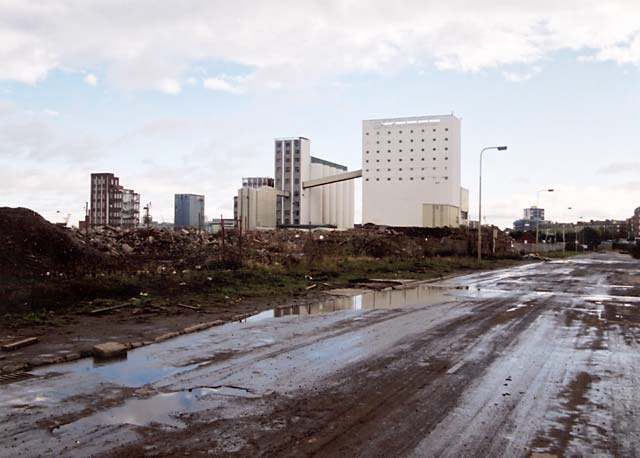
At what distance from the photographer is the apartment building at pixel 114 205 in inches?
3039

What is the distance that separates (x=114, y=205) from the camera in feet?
257

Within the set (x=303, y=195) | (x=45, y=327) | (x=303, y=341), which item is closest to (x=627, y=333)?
(x=303, y=341)

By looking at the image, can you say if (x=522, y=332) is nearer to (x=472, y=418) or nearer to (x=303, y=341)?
(x=303, y=341)

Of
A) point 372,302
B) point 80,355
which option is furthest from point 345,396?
point 372,302

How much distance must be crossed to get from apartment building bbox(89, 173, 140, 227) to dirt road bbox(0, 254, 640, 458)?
225 ft

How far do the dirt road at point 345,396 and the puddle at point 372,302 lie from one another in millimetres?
2405

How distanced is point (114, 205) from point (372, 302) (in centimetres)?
6770

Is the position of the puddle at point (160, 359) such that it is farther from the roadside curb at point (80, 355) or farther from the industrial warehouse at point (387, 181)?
the industrial warehouse at point (387, 181)

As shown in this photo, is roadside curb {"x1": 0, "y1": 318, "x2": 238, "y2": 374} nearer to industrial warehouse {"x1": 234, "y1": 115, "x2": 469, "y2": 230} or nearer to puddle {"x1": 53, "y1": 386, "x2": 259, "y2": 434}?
puddle {"x1": 53, "y1": 386, "x2": 259, "y2": 434}

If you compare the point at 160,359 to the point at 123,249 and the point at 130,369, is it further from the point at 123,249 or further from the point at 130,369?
the point at 123,249

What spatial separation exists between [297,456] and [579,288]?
22586 mm

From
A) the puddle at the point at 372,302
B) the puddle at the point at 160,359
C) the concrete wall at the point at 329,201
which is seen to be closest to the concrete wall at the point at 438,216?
the concrete wall at the point at 329,201

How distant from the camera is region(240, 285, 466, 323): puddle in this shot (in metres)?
15.5

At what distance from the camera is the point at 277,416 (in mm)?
6344
